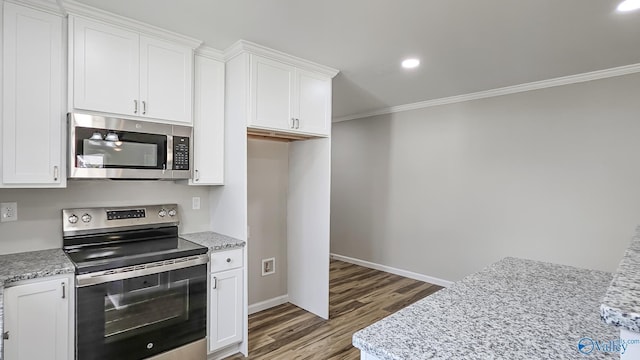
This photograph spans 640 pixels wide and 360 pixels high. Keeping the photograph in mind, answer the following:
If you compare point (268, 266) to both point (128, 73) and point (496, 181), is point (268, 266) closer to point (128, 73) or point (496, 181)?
point (128, 73)

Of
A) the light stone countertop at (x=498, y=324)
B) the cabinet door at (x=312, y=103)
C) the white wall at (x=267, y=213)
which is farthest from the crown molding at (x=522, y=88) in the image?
the light stone countertop at (x=498, y=324)

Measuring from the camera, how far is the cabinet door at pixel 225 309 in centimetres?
247

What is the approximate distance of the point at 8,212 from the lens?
2127 mm

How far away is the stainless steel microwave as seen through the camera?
6.90 feet

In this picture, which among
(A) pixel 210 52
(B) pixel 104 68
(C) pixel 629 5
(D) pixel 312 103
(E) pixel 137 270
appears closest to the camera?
(C) pixel 629 5

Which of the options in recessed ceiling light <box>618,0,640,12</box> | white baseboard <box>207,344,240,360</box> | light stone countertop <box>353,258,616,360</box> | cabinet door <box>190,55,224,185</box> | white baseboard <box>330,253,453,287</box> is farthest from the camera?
white baseboard <box>330,253,453,287</box>

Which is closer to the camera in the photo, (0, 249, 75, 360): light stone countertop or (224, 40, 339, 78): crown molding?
(0, 249, 75, 360): light stone countertop

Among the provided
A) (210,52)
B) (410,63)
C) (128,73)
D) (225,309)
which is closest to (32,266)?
(225,309)

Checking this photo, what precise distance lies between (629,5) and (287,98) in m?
2.34

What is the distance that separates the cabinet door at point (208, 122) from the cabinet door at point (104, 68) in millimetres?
474

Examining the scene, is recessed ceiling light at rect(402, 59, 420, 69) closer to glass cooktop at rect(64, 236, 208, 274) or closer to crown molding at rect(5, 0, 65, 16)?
glass cooktop at rect(64, 236, 208, 274)

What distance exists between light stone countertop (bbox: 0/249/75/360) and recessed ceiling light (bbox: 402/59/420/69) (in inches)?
114

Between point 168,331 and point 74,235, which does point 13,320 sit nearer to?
point 74,235

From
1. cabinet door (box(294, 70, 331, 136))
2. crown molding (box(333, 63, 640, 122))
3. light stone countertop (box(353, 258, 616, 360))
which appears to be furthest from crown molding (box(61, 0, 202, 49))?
crown molding (box(333, 63, 640, 122))
